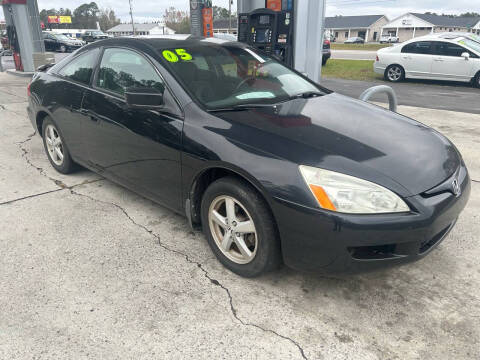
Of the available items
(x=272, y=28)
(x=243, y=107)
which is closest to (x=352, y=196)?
(x=243, y=107)

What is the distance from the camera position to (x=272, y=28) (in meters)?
7.39

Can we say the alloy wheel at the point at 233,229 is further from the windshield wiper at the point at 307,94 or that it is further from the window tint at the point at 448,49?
the window tint at the point at 448,49

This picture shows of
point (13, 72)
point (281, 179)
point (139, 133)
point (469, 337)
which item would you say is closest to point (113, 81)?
point (139, 133)

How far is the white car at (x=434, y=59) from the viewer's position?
1134cm

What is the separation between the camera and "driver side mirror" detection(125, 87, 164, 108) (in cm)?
271

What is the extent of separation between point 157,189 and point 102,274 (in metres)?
0.76

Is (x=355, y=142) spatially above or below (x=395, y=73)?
above

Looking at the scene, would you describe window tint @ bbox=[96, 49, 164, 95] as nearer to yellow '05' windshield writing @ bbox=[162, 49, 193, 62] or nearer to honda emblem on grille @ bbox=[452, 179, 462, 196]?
yellow '05' windshield writing @ bbox=[162, 49, 193, 62]

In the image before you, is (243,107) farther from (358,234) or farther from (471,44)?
(471,44)

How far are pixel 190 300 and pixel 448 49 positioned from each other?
1211 cm

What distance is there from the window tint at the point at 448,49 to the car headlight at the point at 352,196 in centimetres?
1154

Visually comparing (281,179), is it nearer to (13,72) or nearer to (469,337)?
(469,337)

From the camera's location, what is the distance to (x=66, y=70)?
3998 millimetres

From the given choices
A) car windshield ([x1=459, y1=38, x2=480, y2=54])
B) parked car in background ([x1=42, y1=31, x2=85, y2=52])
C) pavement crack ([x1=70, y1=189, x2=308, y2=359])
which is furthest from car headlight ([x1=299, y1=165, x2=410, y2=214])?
parked car in background ([x1=42, y1=31, x2=85, y2=52])
